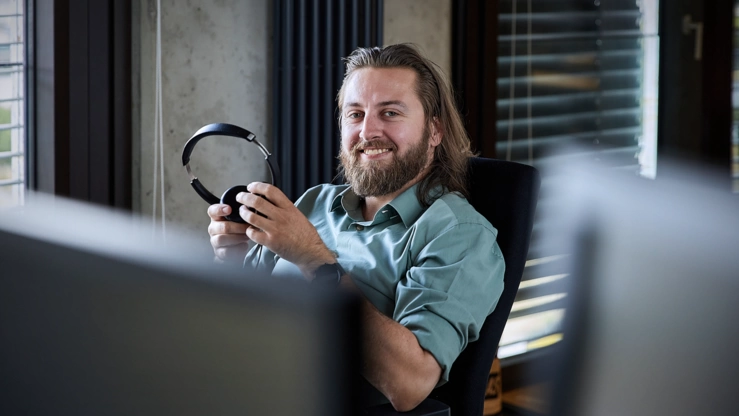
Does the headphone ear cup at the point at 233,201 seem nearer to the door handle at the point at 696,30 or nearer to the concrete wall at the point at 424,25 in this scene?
the concrete wall at the point at 424,25

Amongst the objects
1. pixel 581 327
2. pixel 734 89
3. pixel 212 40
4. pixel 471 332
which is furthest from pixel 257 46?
pixel 734 89

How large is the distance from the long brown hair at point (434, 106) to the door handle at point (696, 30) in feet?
7.29

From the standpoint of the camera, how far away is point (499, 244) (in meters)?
1.68

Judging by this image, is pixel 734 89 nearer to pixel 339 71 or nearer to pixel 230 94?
pixel 339 71

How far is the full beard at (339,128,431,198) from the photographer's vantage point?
1.91m

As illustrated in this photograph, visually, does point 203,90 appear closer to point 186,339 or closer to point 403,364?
point 403,364

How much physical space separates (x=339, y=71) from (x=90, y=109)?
0.73 m

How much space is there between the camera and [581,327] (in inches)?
31.3

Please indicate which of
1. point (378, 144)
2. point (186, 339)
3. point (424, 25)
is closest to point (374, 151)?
point (378, 144)

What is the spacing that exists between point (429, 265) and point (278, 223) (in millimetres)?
299

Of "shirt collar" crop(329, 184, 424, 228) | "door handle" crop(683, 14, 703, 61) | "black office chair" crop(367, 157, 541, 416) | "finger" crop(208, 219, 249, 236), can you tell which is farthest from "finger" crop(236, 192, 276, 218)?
"door handle" crop(683, 14, 703, 61)

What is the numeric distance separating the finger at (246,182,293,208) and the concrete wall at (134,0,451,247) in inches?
32.7

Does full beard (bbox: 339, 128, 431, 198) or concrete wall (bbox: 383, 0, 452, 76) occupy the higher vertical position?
concrete wall (bbox: 383, 0, 452, 76)

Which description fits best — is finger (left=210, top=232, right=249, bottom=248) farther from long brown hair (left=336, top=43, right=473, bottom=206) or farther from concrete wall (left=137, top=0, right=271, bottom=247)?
concrete wall (left=137, top=0, right=271, bottom=247)
